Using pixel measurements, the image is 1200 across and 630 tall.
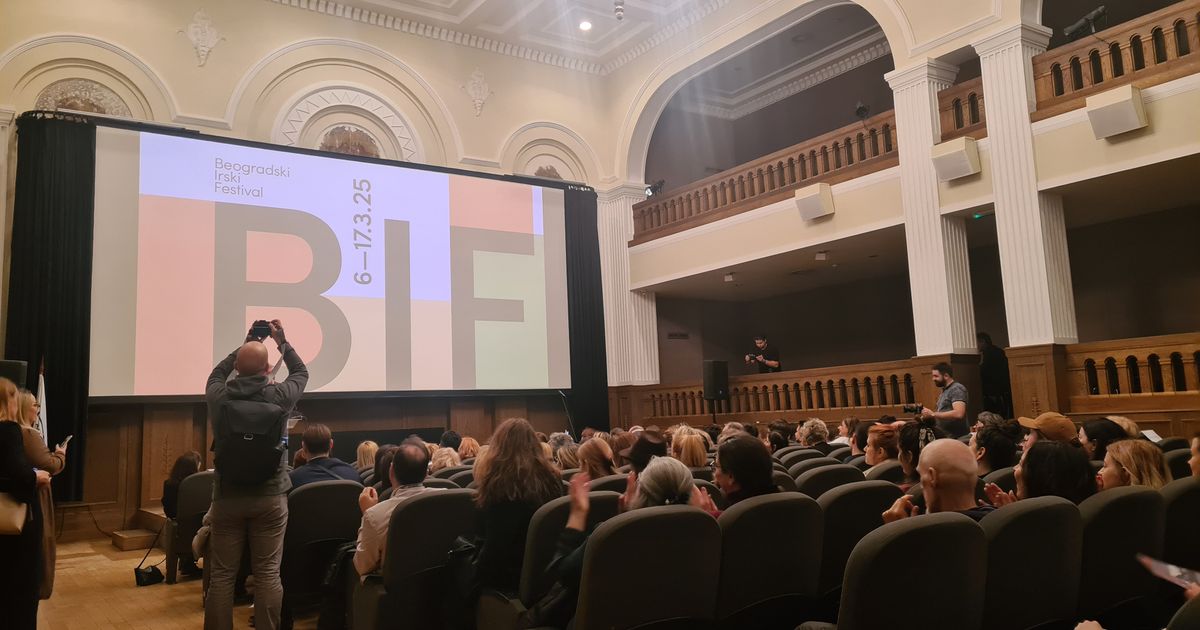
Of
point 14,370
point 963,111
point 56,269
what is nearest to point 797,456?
point 963,111

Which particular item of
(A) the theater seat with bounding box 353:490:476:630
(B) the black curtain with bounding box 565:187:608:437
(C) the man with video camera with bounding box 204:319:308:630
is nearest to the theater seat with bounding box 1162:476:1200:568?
(A) the theater seat with bounding box 353:490:476:630

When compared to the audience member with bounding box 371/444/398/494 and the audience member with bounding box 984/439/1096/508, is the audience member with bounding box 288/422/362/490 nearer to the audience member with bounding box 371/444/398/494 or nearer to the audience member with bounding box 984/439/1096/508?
the audience member with bounding box 371/444/398/494

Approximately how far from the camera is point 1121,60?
24.4 ft

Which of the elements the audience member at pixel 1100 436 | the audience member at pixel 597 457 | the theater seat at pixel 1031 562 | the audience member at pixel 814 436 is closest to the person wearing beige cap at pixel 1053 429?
the audience member at pixel 1100 436

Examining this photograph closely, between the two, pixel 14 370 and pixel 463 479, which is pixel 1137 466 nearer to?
pixel 463 479

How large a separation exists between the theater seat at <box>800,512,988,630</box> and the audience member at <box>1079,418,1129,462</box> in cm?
258

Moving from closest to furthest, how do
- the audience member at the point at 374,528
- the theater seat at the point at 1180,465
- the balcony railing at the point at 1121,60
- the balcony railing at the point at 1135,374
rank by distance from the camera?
1. the audience member at the point at 374,528
2. the theater seat at the point at 1180,465
3. the balcony railing at the point at 1135,374
4. the balcony railing at the point at 1121,60

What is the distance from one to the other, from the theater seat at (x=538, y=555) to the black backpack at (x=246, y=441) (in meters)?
1.23

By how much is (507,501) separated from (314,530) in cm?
156

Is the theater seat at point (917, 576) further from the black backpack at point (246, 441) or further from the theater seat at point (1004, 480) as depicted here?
the black backpack at point (246, 441)

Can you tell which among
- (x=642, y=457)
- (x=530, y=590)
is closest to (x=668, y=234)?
(x=642, y=457)

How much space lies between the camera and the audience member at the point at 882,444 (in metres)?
4.02

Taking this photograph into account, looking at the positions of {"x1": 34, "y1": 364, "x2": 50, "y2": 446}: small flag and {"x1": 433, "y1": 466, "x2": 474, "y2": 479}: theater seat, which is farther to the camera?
{"x1": 34, "y1": 364, "x2": 50, "y2": 446}: small flag

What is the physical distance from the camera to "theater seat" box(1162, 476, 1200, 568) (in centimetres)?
245
